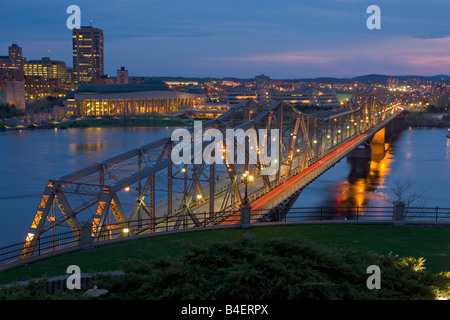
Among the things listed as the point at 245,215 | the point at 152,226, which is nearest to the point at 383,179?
the point at 152,226

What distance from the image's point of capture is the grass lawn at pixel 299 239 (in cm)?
1334

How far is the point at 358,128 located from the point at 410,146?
44.0 ft

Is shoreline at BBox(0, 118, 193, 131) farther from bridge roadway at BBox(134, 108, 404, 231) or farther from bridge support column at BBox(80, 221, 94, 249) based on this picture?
bridge support column at BBox(80, 221, 94, 249)

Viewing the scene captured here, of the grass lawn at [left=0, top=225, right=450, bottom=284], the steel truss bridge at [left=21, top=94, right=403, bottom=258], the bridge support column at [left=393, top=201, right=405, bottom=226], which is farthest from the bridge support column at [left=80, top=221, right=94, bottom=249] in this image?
the bridge support column at [left=393, top=201, right=405, bottom=226]

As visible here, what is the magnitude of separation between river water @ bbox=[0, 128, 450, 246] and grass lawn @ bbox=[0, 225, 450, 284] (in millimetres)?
17151

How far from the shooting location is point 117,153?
71938mm

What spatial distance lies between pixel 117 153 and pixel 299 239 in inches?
2508

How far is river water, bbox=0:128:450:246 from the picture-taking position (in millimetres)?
42031

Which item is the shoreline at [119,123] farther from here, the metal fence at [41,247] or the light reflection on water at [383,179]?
the metal fence at [41,247]

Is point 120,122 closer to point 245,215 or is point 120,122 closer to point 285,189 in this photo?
point 285,189

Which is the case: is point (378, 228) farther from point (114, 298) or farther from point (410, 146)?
point (410, 146)

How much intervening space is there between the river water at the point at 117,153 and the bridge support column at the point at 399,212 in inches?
867

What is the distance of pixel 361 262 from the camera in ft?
33.8
